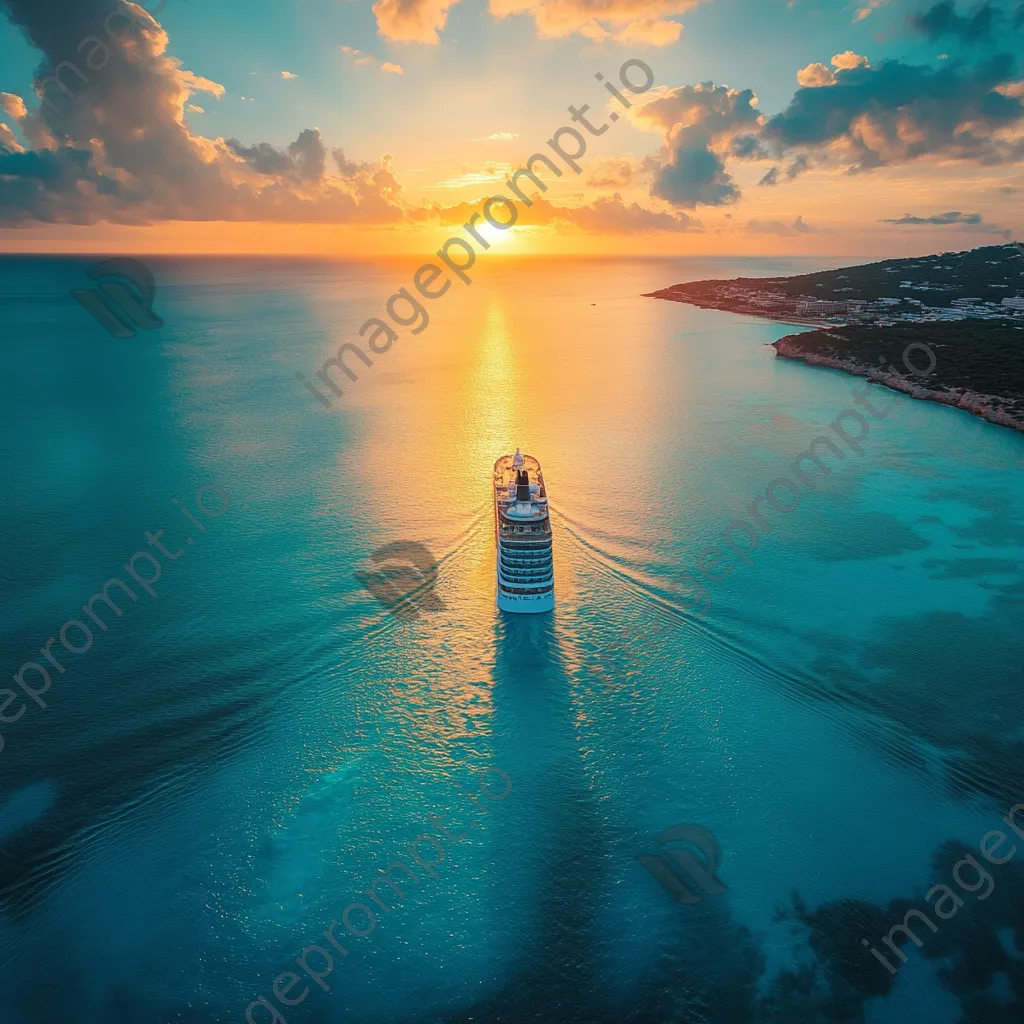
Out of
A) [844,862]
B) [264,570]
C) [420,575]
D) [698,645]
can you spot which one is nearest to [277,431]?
[264,570]

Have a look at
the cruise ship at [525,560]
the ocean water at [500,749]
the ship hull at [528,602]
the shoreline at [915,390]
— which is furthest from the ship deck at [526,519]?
the shoreline at [915,390]

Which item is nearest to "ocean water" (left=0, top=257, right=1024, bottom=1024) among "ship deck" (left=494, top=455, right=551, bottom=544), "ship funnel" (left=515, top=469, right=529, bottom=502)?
"ship deck" (left=494, top=455, right=551, bottom=544)

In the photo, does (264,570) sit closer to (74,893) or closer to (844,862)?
(74,893)

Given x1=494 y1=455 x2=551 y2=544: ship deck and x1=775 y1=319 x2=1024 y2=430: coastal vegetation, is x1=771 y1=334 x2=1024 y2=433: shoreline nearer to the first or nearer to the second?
x1=775 y1=319 x2=1024 y2=430: coastal vegetation

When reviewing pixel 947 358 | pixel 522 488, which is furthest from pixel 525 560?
pixel 947 358

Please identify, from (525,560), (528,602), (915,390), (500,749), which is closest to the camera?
(500,749)

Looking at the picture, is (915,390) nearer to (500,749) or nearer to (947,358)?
(947,358)

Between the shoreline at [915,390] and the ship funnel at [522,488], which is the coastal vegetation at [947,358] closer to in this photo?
the shoreline at [915,390]
